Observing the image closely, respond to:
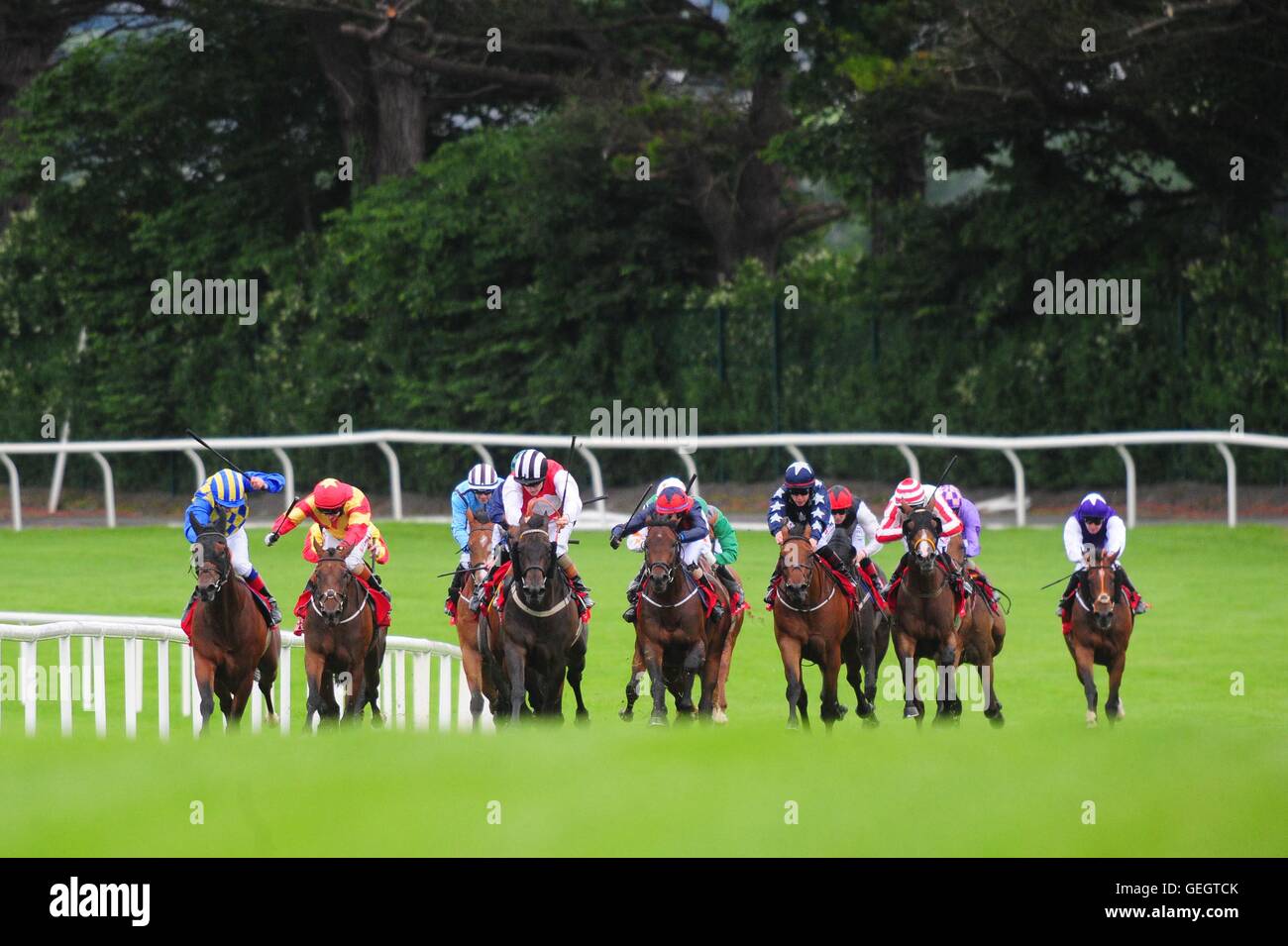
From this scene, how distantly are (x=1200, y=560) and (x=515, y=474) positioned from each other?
Result: 7944 mm

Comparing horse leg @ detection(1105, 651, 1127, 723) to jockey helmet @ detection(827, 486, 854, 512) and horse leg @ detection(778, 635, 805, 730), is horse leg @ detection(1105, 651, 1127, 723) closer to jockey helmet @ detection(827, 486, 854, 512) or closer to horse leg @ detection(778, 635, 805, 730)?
jockey helmet @ detection(827, 486, 854, 512)

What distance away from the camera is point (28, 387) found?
29.3m

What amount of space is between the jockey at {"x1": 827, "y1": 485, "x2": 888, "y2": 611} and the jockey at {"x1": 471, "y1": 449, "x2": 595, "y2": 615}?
134 cm

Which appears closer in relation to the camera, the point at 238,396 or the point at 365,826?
the point at 365,826

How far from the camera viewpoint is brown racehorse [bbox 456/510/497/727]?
413 inches

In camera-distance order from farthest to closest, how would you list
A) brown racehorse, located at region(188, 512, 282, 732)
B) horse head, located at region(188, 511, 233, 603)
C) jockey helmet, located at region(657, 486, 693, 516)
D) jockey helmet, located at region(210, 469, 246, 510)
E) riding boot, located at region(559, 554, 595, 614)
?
riding boot, located at region(559, 554, 595, 614)
jockey helmet, located at region(657, 486, 693, 516)
jockey helmet, located at region(210, 469, 246, 510)
brown racehorse, located at region(188, 512, 282, 732)
horse head, located at region(188, 511, 233, 603)

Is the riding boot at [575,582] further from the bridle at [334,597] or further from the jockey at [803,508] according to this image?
the bridle at [334,597]

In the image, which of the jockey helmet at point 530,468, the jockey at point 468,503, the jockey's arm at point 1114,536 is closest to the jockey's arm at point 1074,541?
the jockey's arm at point 1114,536

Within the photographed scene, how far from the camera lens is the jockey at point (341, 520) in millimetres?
9766

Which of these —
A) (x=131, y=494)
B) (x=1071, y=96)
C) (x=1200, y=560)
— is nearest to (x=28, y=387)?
(x=131, y=494)

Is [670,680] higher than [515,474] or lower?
lower

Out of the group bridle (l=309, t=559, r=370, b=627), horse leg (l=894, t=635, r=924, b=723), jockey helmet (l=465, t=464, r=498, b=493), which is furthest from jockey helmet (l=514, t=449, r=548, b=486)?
horse leg (l=894, t=635, r=924, b=723)

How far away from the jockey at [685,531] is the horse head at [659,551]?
2.8 inches

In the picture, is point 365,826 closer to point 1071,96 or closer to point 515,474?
point 515,474
